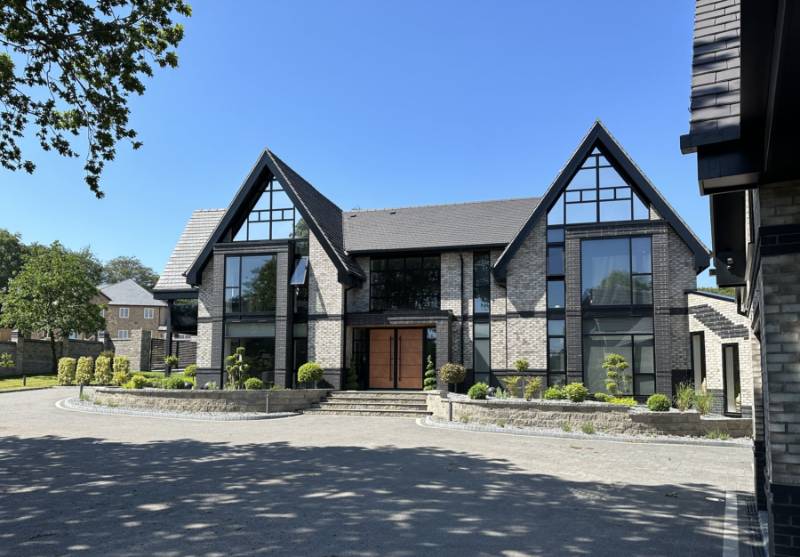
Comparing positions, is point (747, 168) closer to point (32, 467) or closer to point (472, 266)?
point (32, 467)

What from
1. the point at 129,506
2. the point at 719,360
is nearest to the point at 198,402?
the point at 129,506

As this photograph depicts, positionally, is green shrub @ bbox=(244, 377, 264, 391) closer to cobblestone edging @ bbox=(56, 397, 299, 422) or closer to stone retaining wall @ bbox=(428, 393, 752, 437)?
cobblestone edging @ bbox=(56, 397, 299, 422)

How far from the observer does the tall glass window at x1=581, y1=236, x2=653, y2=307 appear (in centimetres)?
2055

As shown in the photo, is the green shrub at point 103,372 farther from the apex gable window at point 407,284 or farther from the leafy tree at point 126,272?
the leafy tree at point 126,272

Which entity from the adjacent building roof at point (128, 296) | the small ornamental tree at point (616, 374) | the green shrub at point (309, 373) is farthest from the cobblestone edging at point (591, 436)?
the adjacent building roof at point (128, 296)

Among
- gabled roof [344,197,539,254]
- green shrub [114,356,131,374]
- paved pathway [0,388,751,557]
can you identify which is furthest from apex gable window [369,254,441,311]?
green shrub [114,356,131,374]

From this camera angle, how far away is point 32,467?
10.1m

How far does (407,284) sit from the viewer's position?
963 inches

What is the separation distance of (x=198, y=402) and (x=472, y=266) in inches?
436

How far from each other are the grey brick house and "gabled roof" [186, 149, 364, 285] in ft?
0.20

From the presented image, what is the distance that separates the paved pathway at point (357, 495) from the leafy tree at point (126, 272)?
87089 mm

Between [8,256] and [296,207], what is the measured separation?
5003 centimetres

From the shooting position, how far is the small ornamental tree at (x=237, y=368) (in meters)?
22.1

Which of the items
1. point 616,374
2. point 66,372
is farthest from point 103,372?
point 616,374
